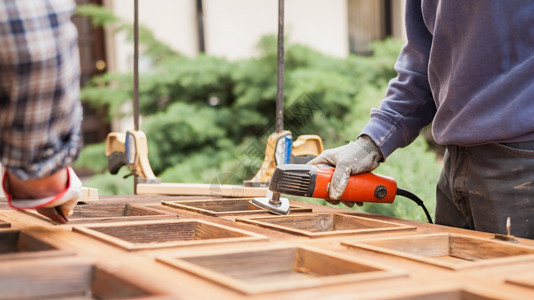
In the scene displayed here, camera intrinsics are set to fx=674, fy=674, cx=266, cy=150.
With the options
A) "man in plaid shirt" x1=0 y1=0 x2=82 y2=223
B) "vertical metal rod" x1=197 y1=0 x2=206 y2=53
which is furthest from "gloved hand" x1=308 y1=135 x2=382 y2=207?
"vertical metal rod" x1=197 y1=0 x2=206 y2=53

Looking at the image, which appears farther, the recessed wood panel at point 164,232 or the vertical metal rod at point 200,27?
the vertical metal rod at point 200,27

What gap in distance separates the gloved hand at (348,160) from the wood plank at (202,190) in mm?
266

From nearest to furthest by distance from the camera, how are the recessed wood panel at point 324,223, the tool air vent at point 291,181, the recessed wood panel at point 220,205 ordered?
the recessed wood panel at point 324,223
the tool air vent at point 291,181
the recessed wood panel at point 220,205

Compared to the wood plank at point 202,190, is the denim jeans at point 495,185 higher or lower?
higher

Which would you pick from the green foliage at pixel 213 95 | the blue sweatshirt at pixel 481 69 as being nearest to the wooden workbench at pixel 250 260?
the blue sweatshirt at pixel 481 69

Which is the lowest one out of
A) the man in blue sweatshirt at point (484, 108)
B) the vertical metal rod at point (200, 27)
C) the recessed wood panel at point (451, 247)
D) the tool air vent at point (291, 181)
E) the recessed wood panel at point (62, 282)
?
the recessed wood panel at point (451, 247)

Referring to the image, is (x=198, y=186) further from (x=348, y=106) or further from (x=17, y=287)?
(x=348, y=106)

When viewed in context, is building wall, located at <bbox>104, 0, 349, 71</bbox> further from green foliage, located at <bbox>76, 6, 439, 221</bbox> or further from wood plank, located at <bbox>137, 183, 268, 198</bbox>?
wood plank, located at <bbox>137, 183, 268, 198</bbox>

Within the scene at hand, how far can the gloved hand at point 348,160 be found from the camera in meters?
1.52

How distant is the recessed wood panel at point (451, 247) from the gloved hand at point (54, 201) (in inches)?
18.5

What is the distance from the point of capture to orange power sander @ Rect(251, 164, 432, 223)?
57.6 inches

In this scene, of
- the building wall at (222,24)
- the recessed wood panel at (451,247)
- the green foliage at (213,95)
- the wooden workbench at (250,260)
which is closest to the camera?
the wooden workbench at (250,260)

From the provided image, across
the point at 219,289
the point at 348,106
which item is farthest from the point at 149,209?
the point at 348,106

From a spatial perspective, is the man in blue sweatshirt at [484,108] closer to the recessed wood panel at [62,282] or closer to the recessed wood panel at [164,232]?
the recessed wood panel at [164,232]
